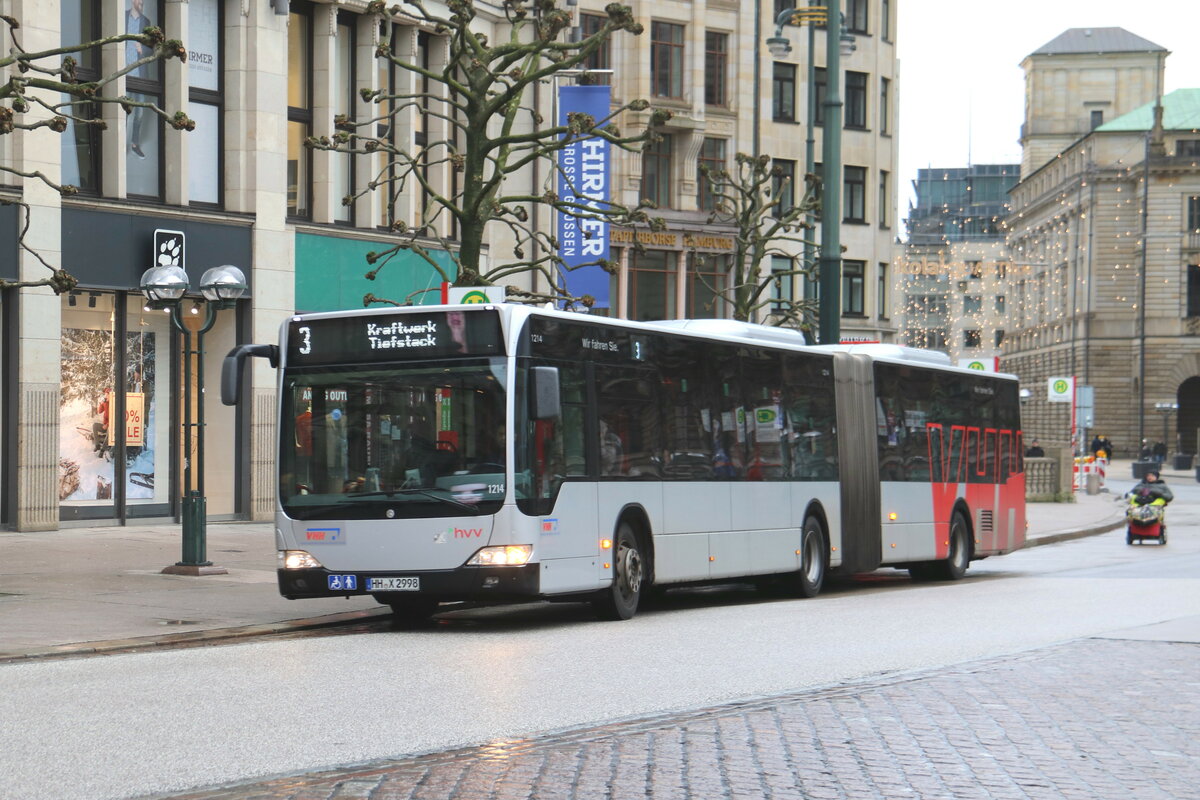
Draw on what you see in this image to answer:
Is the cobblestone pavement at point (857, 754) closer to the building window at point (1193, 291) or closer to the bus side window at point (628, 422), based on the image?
the bus side window at point (628, 422)

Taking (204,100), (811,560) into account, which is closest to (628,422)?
(811,560)

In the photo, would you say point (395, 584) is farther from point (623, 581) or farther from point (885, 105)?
A: point (885, 105)

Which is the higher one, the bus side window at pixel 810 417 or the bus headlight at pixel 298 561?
the bus side window at pixel 810 417

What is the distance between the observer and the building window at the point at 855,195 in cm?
6575

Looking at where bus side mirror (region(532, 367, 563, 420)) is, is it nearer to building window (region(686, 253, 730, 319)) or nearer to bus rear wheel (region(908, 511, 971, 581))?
bus rear wheel (region(908, 511, 971, 581))

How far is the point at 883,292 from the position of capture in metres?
67.4

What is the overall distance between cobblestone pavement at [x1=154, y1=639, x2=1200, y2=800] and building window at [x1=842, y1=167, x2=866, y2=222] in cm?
5527

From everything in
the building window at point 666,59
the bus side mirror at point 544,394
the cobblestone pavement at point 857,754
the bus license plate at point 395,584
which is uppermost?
the building window at point 666,59

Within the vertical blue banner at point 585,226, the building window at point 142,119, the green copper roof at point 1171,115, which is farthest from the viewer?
the green copper roof at point 1171,115

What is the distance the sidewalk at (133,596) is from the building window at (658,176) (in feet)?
95.0

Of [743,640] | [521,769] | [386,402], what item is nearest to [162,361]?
[386,402]

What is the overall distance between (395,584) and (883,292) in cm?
5409

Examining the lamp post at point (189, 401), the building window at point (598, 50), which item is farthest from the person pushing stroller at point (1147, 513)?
the building window at point (598, 50)

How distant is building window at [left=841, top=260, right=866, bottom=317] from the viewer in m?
65.9
